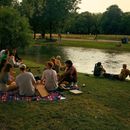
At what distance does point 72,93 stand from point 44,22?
73786 millimetres

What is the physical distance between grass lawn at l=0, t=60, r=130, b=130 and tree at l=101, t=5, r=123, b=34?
9059cm

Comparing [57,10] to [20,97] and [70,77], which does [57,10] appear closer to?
[70,77]

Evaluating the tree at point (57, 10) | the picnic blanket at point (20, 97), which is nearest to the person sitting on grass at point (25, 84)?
the picnic blanket at point (20, 97)

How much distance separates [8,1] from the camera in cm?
6150

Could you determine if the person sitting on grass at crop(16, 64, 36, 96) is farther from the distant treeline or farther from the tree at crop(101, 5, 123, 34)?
the tree at crop(101, 5, 123, 34)

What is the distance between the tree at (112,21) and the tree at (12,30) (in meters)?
58.7

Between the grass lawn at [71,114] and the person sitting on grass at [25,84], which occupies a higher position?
the person sitting on grass at [25,84]

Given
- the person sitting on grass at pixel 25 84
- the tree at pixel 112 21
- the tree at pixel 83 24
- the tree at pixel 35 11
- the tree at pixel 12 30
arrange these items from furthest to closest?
1. the tree at pixel 83 24
2. the tree at pixel 112 21
3. the tree at pixel 35 11
4. the tree at pixel 12 30
5. the person sitting on grass at pixel 25 84

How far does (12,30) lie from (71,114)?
3612 centimetres

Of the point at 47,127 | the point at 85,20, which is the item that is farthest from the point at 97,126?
the point at 85,20

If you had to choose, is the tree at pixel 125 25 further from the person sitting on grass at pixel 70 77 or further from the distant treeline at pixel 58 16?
the person sitting on grass at pixel 70 77

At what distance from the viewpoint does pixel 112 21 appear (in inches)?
4134

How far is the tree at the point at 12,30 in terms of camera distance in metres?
46.6

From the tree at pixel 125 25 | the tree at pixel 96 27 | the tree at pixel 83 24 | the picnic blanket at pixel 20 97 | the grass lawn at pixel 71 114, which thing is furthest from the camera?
the tree at pixel 83 24
